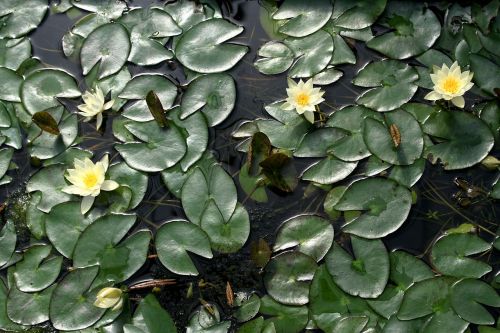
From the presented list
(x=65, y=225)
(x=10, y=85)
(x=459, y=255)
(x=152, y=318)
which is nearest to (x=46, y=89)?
(x=10, y=85)

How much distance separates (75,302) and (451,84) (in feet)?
5.54

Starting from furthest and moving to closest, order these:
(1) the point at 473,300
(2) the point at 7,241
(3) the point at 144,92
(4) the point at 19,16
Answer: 1. (4) the point at 19,16
2. (3) the point at 144,92
3. (2) the point at 7,241
4. (1) the point at 473,300

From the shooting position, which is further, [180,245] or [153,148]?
[153,148]

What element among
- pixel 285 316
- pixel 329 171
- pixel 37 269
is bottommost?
pixel 285 316

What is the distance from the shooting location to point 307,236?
216cm

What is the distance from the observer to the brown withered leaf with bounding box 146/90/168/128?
91.4 inches

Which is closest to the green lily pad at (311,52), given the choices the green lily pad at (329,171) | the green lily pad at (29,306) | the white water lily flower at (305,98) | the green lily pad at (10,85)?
the white water lily flower at (305,98)

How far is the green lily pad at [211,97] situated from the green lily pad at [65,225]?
1.94ft

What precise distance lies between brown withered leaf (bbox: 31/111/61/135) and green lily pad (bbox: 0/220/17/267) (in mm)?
416

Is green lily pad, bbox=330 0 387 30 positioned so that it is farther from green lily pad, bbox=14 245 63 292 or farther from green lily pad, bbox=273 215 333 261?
green lily pad, bbox=14 245 63 292

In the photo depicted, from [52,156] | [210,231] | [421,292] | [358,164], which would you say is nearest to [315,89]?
[358,164]

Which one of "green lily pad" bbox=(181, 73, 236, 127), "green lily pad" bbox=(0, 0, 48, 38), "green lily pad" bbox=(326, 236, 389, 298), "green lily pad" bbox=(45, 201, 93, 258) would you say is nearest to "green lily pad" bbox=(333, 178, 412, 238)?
"green lily pad" bbox=(326, 236, 389, 298)

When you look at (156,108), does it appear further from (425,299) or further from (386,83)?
(425,299)

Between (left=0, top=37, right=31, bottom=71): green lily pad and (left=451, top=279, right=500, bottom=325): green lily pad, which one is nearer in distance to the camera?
(left=451, top=279, right=500, bottom=325): green lily pad
